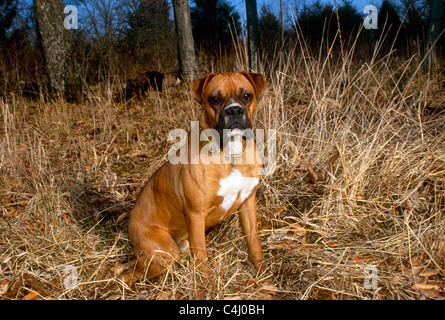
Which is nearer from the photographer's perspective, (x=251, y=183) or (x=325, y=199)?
(x=251, y=183)

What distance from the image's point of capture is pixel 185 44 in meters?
7.54

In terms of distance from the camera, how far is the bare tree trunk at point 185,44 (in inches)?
293

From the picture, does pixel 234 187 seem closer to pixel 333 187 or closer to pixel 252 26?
pixel 333 187

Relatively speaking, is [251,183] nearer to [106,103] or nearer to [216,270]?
[216,270]

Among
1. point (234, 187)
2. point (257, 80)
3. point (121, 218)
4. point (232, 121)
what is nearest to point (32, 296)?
point (121, 218)

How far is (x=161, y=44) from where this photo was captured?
43.8ft

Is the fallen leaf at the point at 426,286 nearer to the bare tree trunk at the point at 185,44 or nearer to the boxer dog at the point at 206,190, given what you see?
the boxer dog at the point at 206,190

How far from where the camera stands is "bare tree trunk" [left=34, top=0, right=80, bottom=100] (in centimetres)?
683

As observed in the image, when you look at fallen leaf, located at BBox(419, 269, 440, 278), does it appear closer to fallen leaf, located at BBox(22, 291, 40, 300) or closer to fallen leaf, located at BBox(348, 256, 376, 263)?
fallen leaf, located at BBox(348, 256, 376, 263)

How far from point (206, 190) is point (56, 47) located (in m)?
6.29

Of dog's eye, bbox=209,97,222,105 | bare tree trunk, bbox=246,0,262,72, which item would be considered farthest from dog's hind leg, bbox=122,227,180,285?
bare tree trunk, bbox=246,0,262,72

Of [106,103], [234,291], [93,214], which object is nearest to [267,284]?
[234,291]
